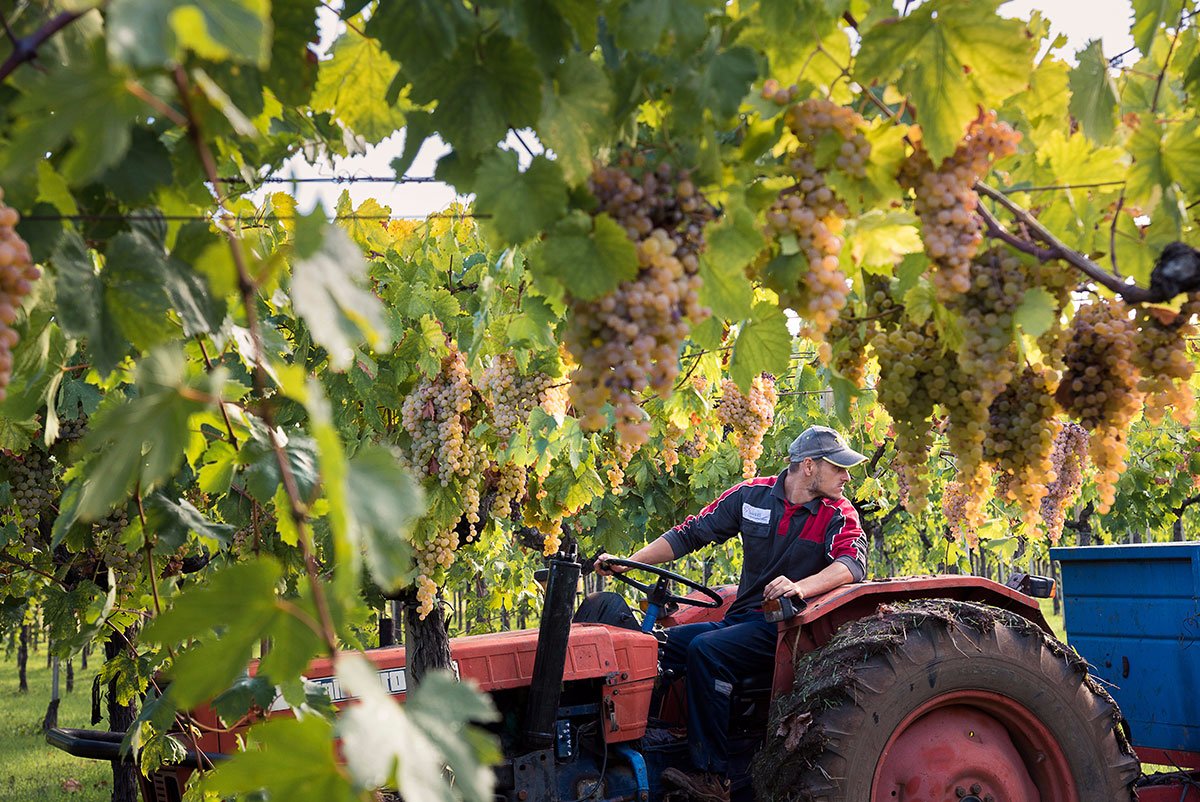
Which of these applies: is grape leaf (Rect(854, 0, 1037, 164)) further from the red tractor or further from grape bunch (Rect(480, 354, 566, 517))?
the red tractor

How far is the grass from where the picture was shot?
30.1 ft

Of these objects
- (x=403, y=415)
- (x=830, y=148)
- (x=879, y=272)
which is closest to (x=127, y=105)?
(x=830, y=148)

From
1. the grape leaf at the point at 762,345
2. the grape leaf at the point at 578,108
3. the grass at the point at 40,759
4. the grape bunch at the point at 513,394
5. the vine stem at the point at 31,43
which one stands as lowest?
the grass at the point at 40,759

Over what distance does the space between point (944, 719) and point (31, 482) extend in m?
3.85

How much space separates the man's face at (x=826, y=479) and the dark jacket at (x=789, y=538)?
36mm

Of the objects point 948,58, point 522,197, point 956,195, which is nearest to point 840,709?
point 956,195

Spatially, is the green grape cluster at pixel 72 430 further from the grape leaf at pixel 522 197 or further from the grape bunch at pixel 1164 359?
the grape bunch at pixel 1164 359

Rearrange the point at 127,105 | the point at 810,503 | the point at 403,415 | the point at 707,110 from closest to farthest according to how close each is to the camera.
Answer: the point at 127,105, the point at 707,110, the point at 403,415, the point at 810,503

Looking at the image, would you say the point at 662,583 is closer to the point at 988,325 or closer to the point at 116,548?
the point at 116,548

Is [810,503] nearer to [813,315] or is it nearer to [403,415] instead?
[403,415]

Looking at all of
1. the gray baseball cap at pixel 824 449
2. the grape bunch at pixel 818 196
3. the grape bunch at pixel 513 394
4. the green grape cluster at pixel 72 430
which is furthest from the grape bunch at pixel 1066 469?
the green grape cluster at pixel 72 430

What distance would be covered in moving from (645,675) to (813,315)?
10.3 feet

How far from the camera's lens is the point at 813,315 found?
4.50ft

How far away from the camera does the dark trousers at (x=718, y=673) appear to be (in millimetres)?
4043
